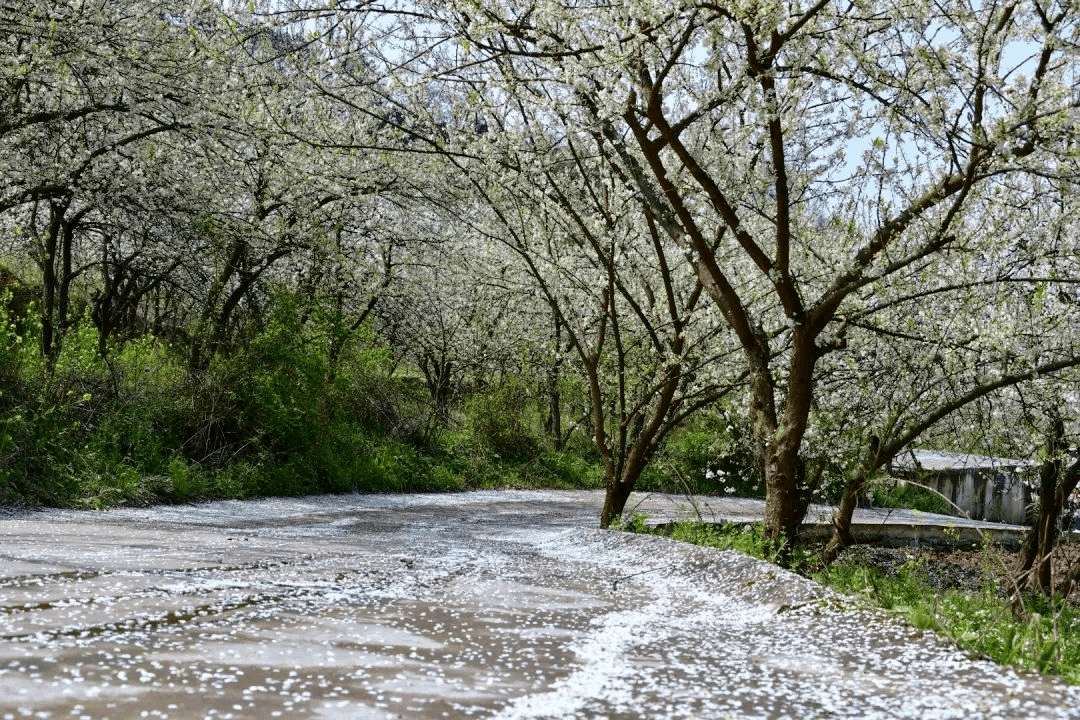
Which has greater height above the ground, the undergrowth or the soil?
the undergrowth

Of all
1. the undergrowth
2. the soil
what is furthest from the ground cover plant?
the undergrowth

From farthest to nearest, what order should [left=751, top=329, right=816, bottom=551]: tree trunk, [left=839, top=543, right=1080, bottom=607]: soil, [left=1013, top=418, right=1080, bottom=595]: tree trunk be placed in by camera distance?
[left=839, top=543, right=1080, bottom=607]: soil
[left=1013, top=418, right=1080, bottom=595]: tree trunk
[left=751, top=329, right=816, bottom=551]: tree trunk

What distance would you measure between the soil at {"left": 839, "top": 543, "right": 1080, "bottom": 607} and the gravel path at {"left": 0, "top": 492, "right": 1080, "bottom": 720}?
3850 mm

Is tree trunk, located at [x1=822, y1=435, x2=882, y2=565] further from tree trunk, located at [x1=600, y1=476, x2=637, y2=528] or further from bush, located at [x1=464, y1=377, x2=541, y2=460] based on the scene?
bush, located at [x1=464, y1=377, x2=541, y2=460]

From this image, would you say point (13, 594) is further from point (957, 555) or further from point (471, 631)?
point (957, 555)

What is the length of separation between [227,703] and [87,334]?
11.7 meters

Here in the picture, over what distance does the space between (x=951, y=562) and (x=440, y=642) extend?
443 inches

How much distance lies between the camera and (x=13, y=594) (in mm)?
4320

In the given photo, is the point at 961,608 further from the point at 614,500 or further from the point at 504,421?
the point at 504,421

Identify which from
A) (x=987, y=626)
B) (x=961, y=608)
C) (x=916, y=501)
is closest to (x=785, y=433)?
(x=961, y=608)

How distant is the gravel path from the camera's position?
3.01 meters

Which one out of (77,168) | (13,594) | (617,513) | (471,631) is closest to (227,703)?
(471,631)

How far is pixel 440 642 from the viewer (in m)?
3.92

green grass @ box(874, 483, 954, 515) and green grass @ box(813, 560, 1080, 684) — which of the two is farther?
green grass @ box(874, 483, 954, 515)
